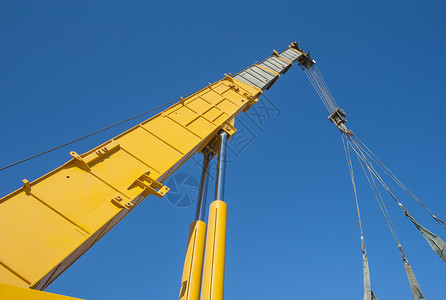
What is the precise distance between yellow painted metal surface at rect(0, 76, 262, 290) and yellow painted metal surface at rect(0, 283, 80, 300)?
0.57m

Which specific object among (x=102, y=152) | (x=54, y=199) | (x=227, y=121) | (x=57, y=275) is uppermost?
(x=227, y=121)

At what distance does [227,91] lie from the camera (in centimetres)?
655

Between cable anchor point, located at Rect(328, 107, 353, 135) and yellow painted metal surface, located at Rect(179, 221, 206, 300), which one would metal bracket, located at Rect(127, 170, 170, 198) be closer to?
yellow painted metal surface, located at Rect(179, 221, 206, 300)

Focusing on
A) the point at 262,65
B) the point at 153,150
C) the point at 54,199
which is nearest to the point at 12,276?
the point at 54,199

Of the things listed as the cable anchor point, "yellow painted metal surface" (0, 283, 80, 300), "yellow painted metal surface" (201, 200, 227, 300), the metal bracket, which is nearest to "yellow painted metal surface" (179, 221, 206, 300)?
"yellow painted metal surface" (201, 200, 227, 300)

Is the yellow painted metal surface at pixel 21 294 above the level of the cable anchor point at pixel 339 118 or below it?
below

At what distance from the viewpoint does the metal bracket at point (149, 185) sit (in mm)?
3582

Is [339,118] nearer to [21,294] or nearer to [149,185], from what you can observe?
[149,185]

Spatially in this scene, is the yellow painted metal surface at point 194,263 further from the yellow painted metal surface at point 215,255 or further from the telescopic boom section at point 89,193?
the telescopic boom section at point 89,193

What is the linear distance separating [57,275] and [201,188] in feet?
7.76

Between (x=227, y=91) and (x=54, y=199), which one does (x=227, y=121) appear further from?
(x=54, y=199)

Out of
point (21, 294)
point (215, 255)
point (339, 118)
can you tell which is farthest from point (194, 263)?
point (339, 118)

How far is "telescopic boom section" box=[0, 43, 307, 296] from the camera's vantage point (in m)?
2.51

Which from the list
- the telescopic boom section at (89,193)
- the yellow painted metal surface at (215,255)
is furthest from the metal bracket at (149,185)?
the yellow painted metal surface at (215,255)
